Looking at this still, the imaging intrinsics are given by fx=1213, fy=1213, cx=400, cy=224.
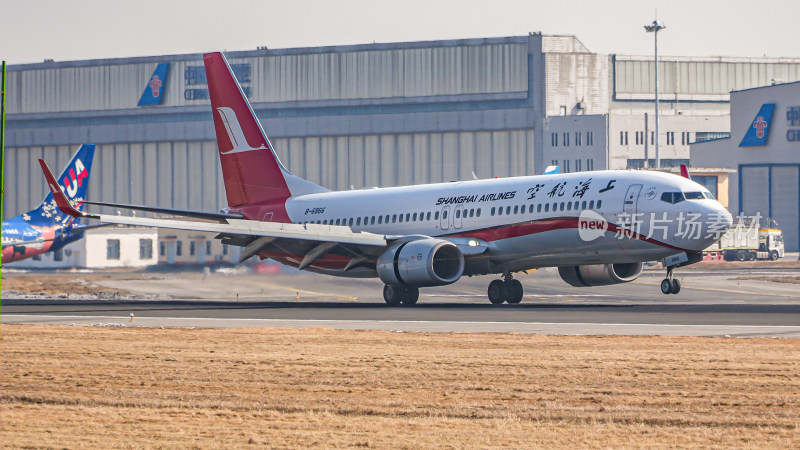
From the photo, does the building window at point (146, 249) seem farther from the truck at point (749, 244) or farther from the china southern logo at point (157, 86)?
the china southern logo at point (157, 86)

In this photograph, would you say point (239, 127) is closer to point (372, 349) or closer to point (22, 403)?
point (372, 349)

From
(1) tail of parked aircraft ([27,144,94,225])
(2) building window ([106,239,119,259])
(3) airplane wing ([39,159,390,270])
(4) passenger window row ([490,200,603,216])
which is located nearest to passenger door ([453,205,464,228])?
(4) passenger window row ([490,200,603,216])

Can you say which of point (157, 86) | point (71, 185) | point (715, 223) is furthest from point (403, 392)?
point (157, 86)

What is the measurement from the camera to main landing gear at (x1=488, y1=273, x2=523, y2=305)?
42062 millimetres

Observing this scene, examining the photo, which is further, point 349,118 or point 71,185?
point 349,118

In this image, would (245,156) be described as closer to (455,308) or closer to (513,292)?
(513,292)

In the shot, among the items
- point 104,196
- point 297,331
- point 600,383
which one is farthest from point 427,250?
point 104,196

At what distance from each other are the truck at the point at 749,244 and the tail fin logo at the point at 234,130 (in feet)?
166

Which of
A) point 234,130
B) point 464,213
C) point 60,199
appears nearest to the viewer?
point 60,199

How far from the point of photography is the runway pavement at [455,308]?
30.1 metres

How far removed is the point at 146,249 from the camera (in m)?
71.9

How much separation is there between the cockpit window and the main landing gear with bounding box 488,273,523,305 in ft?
22.9

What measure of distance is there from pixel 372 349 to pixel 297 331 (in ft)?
16.2

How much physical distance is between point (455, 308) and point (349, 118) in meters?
73.7
